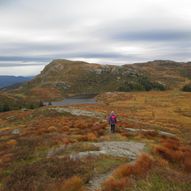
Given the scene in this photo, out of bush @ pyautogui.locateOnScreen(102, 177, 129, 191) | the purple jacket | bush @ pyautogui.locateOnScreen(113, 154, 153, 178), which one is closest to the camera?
bush @ pyautogui.locateOnScreen(102, 177, 129, 191)

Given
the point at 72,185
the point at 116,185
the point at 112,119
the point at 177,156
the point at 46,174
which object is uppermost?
the point at 116,185

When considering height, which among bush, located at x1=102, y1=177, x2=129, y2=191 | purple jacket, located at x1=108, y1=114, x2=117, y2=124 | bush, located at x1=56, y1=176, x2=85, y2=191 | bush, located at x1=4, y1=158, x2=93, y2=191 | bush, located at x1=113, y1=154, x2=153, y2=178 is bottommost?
purple jacket, located at x1=108, y1=114, x2=117, y2=124

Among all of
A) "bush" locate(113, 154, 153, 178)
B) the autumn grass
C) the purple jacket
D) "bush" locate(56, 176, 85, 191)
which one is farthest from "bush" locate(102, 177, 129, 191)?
the purple jacket

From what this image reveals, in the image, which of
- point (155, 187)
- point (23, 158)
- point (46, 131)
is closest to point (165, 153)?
point (155, 187)

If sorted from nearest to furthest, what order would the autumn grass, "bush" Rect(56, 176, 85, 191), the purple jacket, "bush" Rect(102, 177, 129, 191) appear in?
"bush" Rect(102, 177, 129, 191)
"bush" Rect(56, 176, 85, 191)
the autumn grass
the purple jacket

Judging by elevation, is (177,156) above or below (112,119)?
above

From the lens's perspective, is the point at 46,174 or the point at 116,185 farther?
the point at 46,174

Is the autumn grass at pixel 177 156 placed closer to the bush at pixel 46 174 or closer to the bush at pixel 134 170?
the bush at pixel 134 170

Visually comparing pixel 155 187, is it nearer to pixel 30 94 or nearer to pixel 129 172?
pixel 129 172

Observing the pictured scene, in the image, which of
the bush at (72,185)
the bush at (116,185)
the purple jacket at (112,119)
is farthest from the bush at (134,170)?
the purple jacket at (112,119)

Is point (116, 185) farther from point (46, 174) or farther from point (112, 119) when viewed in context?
point (112, 119)

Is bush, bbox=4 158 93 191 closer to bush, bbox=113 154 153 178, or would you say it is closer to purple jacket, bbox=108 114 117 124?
bush, bbox=113 154 153 178

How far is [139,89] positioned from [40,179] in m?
176

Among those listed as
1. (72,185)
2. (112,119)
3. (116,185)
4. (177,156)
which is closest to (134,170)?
(116,185)
